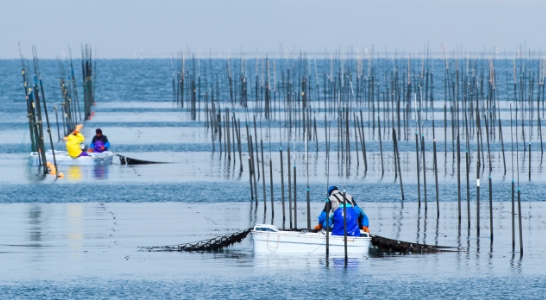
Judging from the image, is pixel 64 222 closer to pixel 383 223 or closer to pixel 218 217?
pixel 218 217

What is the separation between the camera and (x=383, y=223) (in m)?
25.5

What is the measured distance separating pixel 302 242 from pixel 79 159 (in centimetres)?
1883

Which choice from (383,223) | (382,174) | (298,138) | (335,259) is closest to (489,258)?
A: (335,259)

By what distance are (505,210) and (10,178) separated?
1482 centimetres

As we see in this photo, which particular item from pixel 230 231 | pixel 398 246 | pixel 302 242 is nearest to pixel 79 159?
pixel 230 231

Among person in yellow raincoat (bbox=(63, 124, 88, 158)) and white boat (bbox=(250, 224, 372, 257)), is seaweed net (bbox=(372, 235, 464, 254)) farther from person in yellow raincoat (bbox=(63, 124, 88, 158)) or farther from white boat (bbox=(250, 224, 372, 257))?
person in yellow raincoat (bbox=(63, 124, 88, 158))

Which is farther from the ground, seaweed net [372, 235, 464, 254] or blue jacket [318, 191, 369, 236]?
blue jacket [318, 191, 369, 236]

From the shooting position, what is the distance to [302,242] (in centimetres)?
2103

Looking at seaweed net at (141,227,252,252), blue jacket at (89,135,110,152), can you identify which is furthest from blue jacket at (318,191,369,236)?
blue jacket at (89,135,110,152)

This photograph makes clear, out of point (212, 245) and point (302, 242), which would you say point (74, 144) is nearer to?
point (212, 245)

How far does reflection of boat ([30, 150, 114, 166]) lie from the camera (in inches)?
1491

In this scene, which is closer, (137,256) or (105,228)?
(137,256)

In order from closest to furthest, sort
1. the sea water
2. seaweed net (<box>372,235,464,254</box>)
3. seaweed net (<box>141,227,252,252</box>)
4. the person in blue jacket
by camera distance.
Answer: the sea water, the person in blue jacket, seaweed net (<box>372,235,464,254</box>), seaweed net (<box>141,227,252,252</box>)

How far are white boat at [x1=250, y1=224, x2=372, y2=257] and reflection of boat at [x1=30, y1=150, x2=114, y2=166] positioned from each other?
17927mm
